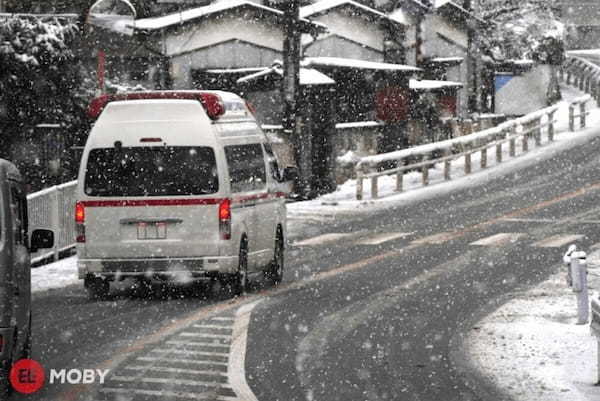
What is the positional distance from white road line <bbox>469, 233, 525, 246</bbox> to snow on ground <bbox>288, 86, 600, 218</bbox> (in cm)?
615

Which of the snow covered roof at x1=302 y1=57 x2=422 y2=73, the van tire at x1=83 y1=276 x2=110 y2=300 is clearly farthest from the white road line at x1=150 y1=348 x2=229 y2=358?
the snow covered roof at x1=302 y1=57 x2=422 y2=73

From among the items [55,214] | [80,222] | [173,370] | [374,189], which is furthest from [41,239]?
[374,189]

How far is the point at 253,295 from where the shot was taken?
61.8 feet

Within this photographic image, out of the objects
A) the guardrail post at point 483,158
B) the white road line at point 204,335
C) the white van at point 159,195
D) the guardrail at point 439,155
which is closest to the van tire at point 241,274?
the white van at point 159,195

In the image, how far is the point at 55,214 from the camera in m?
23.8

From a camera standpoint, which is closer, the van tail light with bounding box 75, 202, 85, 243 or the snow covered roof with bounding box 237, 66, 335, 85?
the van tail light with bounding box 75, 202, 85, 243

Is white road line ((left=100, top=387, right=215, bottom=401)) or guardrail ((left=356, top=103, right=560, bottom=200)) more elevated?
guardrail ((left=356, top=103, right=560, bottom=200))

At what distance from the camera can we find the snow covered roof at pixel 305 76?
37.8 meters

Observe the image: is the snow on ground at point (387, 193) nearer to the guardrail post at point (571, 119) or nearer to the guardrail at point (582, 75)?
the guardrail post at point (571, 119)

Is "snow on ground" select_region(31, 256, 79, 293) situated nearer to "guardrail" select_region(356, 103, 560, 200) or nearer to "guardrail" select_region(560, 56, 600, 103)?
"guardrail" select_region(356, 103, 560, 200)

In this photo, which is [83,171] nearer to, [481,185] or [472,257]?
[472,257]

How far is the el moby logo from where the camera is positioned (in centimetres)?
1161

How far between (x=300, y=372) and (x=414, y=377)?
1009 mm

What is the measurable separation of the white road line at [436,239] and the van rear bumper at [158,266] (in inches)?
349
